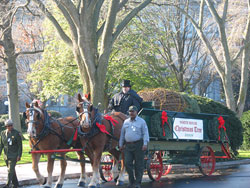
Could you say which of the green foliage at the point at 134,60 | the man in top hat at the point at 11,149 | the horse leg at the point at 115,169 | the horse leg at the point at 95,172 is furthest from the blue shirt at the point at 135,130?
the green foliage at the point at 134,60

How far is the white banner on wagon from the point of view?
13000 millimetres

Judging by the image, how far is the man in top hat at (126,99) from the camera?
1228cm

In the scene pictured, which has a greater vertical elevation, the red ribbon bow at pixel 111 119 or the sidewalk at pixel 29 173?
the red ribbon bow at pixel 111 119

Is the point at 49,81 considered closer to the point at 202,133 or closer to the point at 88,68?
the point at 88,68

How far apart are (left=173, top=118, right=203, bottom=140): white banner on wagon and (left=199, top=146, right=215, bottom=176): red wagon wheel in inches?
21.9

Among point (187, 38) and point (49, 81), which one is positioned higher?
point (187, 38)

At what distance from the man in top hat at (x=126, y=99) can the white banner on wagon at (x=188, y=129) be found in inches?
54.7

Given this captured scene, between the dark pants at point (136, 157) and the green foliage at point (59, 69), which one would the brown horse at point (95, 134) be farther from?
the green foliage at point (59, 69)

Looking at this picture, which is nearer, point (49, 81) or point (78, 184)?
point (78, 184)

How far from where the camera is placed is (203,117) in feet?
45.5

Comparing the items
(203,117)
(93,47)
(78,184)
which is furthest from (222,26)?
(78,184)

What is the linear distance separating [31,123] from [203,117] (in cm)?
592

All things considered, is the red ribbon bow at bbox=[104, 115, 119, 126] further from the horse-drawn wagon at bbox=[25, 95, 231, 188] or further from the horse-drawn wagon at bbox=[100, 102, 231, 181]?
the horse-drawn wagon at bbox=[100, 102, 231, 181]

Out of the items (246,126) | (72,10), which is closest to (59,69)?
(246,126)
